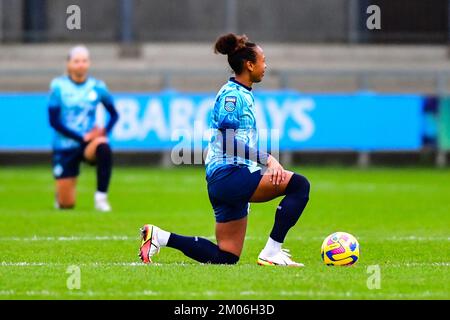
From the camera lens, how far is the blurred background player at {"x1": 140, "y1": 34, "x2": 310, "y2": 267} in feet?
29.8

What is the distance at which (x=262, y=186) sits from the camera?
30.0 feet

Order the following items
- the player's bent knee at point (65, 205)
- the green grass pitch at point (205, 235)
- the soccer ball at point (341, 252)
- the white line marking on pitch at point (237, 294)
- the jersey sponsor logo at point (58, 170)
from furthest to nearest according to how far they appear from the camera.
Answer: the player's bent knee at point (65, 205) → the jersey sponsor logo at point (58, 170) → the soccer ball at point (341, 252) → the green grass pitch at point (205, 235) → the white line marking on pitch at point (237, 294)

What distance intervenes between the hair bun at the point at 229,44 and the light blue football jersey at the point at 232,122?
0.25 m

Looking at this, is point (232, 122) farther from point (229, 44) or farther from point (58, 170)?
point (58, 170)

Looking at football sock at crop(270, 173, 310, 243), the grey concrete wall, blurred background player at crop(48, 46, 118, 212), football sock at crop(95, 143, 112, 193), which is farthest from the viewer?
the grey concrete wall

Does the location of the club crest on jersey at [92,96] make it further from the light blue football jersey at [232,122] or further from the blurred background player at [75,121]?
the light blue football jersey at [232,122]

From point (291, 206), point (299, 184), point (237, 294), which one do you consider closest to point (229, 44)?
point (299, 184)

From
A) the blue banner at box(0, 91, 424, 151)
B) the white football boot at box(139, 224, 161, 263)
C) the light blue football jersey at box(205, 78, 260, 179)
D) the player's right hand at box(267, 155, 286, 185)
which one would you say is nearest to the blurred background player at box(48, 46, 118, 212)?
the white football boot at box(139, 224, 161, 263)

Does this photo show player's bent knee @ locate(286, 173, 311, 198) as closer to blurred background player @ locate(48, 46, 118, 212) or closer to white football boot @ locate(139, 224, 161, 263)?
white football boot @ locate(139, 224, 161, 263)

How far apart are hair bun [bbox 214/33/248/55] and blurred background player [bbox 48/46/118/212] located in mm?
6249

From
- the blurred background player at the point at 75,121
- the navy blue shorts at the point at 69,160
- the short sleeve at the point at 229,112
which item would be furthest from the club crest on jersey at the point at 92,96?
the short sleeve at the point at 229,112

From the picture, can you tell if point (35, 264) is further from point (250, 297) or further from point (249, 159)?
point (250, 297)

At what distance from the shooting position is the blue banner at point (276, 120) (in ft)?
76.3
